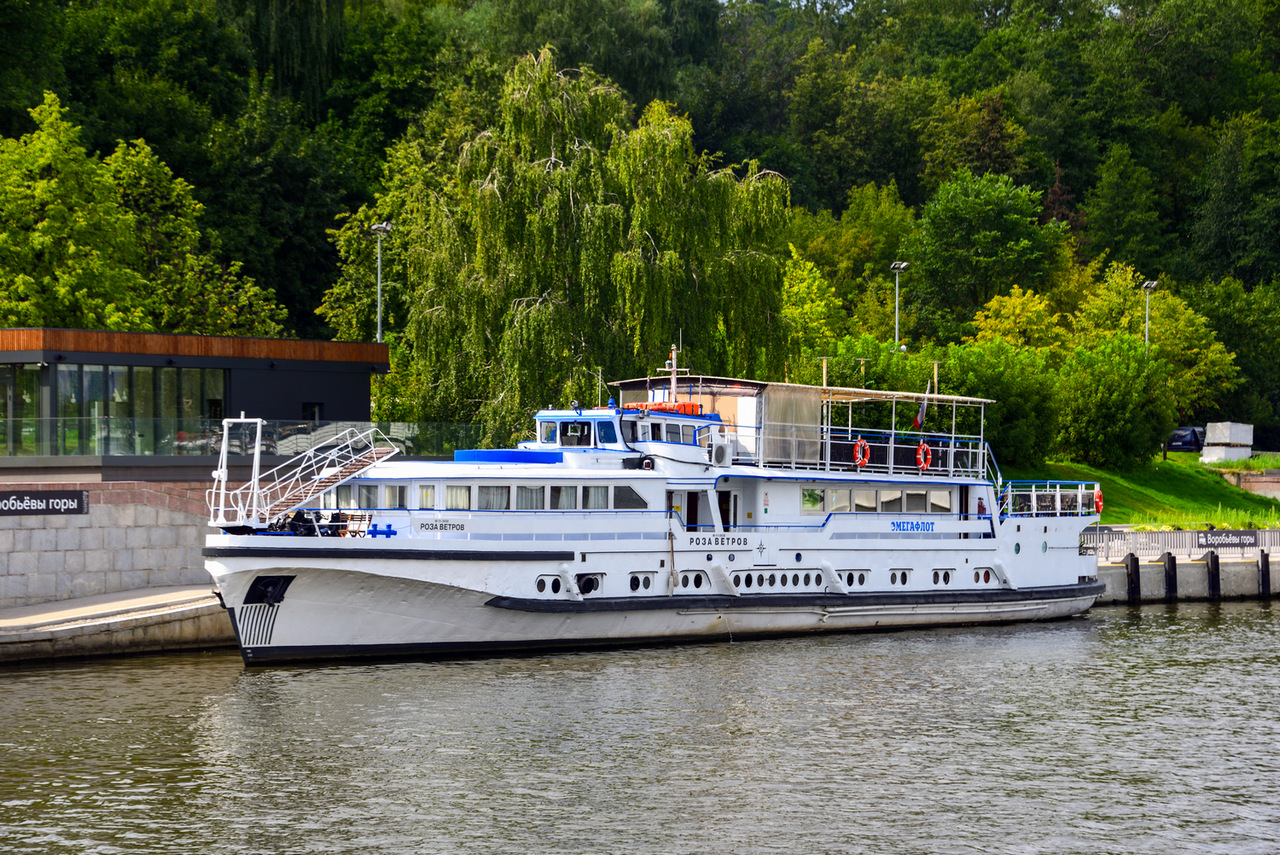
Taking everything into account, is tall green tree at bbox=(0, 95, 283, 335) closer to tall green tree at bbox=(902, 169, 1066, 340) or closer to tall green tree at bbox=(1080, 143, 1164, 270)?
tall green tree at bbox=(902, 169, 1066, 340)

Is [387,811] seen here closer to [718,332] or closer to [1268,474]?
[718,332]

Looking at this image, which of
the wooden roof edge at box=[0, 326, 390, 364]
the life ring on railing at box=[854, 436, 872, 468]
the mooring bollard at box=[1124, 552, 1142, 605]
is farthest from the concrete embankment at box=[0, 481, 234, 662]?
the mooring bollard at box=[1124, 552, 1142, 605]

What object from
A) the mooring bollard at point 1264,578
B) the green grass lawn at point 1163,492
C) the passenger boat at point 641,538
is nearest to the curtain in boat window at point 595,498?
the passenger boat at point 641,538

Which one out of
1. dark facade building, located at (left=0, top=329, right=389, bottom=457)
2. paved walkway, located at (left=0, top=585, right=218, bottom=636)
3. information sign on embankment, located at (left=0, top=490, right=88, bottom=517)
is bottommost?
paved walkway, located at (left=0, top=585, right=218, bottom=636)

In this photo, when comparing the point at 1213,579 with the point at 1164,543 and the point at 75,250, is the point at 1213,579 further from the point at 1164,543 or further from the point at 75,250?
the point at 75,250

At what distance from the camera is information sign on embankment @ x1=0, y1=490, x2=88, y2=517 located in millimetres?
30828

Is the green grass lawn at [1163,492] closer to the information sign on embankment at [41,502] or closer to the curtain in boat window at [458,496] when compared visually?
the curtain in boat window at [458,496]

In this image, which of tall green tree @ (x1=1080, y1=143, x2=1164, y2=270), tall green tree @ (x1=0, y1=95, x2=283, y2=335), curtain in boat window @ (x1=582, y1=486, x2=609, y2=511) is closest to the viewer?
curtain in boat window @ (x1=582, y1=486, x2=609, y2=511)

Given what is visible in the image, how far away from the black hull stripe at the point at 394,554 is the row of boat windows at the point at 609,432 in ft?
11.0

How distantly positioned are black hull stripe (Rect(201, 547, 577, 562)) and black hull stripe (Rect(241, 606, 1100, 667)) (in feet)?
6.48

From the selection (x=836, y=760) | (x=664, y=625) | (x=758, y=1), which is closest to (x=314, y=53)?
(x=664, y=625)

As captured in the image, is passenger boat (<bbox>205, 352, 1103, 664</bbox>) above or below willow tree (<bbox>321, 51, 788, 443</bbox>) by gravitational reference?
below

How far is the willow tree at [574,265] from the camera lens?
40406mm

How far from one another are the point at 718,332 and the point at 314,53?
3829cm
